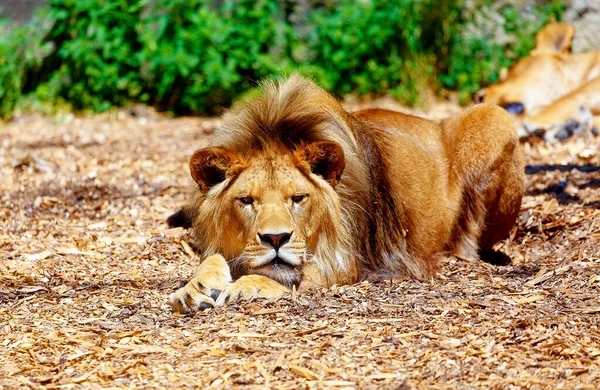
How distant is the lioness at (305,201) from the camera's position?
172 inches

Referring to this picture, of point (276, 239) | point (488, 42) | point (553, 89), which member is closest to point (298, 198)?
point (276, 239)

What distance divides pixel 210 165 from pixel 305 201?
53cm

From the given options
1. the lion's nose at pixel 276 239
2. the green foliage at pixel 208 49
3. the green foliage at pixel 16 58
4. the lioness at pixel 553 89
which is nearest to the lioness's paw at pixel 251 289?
the lion's nose at pixel 276 239

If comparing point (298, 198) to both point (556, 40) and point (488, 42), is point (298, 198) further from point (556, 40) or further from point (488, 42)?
point (488, 42)

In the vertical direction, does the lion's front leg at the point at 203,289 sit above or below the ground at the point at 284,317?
above

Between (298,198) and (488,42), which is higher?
(488,42)

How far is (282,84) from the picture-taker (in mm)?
4918

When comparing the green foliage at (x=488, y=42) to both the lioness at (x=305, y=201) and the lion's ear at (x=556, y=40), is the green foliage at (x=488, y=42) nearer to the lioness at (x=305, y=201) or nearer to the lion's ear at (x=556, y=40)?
the lion's ear at (x=556, y=40)

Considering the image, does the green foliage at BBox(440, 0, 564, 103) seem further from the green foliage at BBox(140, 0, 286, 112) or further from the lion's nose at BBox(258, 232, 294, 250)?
the lion's nose at BBox(258, 232, 294, 250)

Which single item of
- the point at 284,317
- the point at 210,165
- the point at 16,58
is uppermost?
the point at 16,58

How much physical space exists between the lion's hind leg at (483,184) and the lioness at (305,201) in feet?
0.65

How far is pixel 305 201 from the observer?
14.7ft

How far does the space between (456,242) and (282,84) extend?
170cm

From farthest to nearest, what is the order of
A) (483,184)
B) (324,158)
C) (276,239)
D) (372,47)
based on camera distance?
(372,47), (483,184), (324,158), (276,239)
